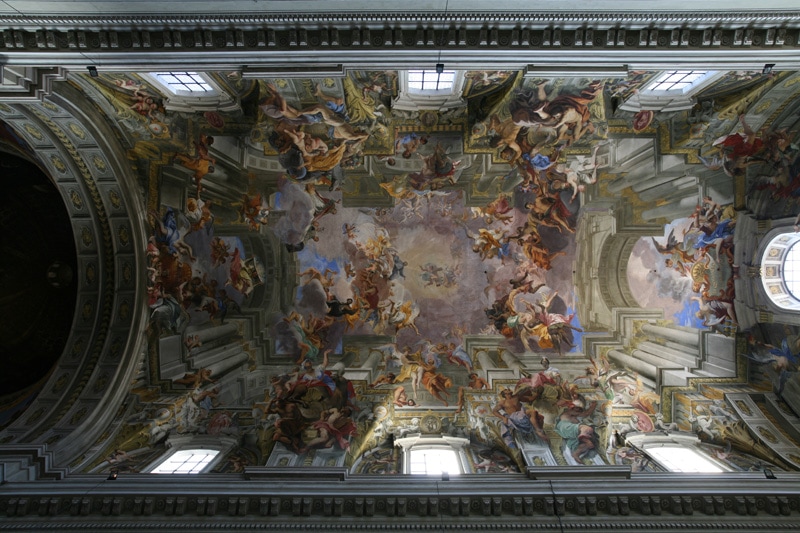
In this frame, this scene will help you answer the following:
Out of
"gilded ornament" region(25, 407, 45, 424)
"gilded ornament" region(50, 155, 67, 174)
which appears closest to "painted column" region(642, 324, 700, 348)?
"gilded ornament" region(25, 407, 45, 424)

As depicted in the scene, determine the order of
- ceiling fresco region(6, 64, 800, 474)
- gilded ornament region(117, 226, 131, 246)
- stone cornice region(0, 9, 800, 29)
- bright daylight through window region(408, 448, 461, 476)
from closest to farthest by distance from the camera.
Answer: stone cornice region(0, 9, 800, 29), ceiling fresco region(6, 64, 800, 474), bright daylight through window region(408, 448, 461, 476), gilded ornament region(117, 226, 131, 246)

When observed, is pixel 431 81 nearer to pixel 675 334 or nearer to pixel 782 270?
pixel 675 334

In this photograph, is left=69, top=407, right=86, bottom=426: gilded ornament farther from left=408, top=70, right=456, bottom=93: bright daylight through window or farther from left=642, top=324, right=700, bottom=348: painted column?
left=642, top=324, right=700, bottom=348: painted column

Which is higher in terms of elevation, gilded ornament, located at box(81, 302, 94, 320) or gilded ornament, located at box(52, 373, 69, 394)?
gilded ornament, located at box(81, 302, 94, 320)

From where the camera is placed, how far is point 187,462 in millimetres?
9984

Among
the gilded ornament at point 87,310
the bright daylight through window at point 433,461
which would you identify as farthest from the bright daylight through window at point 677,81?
the gilded ornament at point 87,310

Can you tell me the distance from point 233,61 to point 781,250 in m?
12.2

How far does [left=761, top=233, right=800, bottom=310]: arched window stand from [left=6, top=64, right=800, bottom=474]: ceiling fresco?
0.62 m

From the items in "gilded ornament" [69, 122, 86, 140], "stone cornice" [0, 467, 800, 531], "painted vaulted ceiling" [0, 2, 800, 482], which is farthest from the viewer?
"painted vaulted ceiling" [0, 2, 800, 482]

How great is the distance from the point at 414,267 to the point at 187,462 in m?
7.57

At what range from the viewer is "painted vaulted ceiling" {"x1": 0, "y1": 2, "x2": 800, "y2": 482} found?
32.1ft

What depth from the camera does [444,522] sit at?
7688 mm

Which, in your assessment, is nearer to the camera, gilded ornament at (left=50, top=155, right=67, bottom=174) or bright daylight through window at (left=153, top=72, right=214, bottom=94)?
bright daylight through window at (left=153, top=72, right=214, bottom=94)

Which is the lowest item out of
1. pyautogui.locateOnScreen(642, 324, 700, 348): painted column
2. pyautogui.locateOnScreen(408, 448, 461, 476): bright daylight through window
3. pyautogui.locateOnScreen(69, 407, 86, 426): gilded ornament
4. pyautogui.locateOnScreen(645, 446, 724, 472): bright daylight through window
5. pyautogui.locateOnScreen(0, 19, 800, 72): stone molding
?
pyautogui.locateOnScreen(408, 448, 461, 476): bright daylight through window
